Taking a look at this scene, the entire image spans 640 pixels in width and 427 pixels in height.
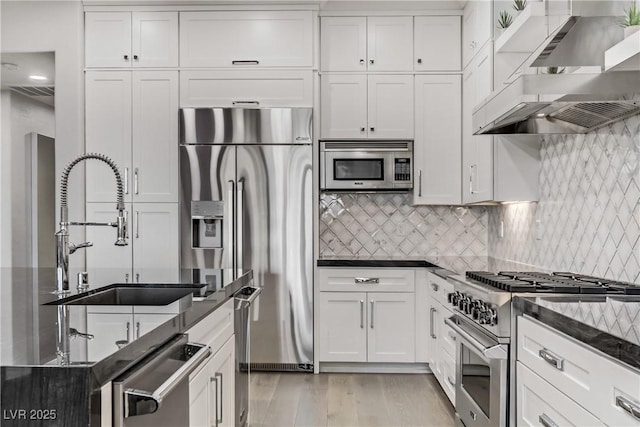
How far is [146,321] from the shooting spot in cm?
130

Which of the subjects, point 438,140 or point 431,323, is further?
point 438,140

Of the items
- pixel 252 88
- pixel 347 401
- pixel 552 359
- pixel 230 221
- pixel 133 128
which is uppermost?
pixel 252 88

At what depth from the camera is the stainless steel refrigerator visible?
4059 mm

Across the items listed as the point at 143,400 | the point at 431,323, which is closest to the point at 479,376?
the point at 431,323

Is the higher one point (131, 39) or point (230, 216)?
point (131, 39)

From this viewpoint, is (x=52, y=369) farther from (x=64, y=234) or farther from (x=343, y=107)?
(x=343, y=107)

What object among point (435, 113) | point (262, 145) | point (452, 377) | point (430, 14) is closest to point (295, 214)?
point (262, 145)

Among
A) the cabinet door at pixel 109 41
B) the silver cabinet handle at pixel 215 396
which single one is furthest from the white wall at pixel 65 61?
the silver cabinet handle at pixel 215 396

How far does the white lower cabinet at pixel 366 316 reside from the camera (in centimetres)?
408

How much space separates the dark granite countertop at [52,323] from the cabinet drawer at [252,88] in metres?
2.13

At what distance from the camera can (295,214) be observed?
409 centimetres

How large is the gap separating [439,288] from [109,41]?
10.5ft

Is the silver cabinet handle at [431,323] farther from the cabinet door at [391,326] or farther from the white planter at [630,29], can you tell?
the white planter at [630,29]

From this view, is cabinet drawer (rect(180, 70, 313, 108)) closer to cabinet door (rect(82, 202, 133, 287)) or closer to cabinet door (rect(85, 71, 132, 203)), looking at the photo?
cabinet door (rect(85, 71, 132, 203))
